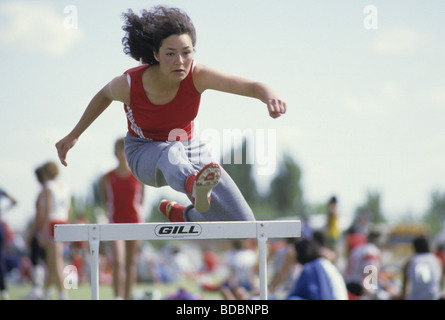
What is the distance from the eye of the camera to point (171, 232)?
127 inches

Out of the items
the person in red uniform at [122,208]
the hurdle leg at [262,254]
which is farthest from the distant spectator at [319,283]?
the person in red uniform at [122,208]

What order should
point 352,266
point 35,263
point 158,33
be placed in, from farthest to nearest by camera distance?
1. point 35,263
2. point 352,266
3. point 158,33

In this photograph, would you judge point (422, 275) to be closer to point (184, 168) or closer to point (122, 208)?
point (122, 208)

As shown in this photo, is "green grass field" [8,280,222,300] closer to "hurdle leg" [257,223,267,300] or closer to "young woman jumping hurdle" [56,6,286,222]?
"young woman jumping hurdle" [56,6,286,222]

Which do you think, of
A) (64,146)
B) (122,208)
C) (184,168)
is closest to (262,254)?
(184,168)

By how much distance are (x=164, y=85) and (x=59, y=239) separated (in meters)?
1.20

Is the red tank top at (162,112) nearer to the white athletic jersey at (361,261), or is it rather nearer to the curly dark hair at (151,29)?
the curly dark hair at (151,29)

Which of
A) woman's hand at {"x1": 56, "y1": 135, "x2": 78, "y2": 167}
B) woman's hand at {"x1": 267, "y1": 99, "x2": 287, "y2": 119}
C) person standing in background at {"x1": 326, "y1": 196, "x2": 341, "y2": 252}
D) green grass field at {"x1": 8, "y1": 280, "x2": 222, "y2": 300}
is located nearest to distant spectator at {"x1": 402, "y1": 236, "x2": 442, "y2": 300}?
person standing in background at {"x1": 326, "y1": 196, "x2": 341, "y2": 252}

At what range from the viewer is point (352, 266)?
7945 mm

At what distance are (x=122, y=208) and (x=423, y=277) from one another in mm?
3686

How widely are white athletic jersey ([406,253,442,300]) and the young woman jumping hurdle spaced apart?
13.0ft

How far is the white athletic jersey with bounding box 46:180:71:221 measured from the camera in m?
6.80

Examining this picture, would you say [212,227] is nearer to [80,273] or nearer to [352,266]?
[352,266]
